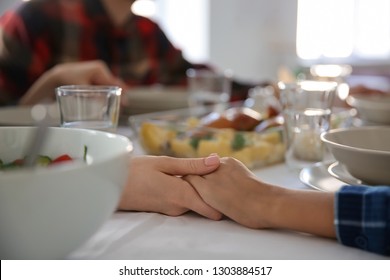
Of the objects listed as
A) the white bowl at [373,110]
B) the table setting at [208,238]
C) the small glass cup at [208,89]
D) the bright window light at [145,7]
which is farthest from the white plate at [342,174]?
the bright window light at [145,7]

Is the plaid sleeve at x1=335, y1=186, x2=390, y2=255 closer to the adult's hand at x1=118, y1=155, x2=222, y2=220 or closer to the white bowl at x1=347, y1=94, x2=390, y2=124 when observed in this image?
the adult's hand at x1=118, y1=155, x2=222, y2=220

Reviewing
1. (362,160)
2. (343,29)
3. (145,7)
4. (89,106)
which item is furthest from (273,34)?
(362,160)

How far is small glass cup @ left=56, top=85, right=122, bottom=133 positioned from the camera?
2.25ft

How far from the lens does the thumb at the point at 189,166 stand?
21.6 inches

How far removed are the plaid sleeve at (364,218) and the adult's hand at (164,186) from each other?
0.15 meters

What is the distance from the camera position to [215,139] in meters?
0.75

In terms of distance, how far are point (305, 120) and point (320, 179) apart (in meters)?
0.19

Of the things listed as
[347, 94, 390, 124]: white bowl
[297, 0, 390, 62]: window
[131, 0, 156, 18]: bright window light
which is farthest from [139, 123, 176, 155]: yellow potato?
[297, 0, 390, 62]: window

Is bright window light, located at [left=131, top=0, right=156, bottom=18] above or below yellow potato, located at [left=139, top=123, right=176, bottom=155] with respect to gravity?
above

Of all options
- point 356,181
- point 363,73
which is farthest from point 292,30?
point 356,181

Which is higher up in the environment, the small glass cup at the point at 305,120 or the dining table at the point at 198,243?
the small glass cup at the point at 305,120

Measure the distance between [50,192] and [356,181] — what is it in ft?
1.29

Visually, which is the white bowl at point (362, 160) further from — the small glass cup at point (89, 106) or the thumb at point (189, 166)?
the small glass cup at point (89, 106)
